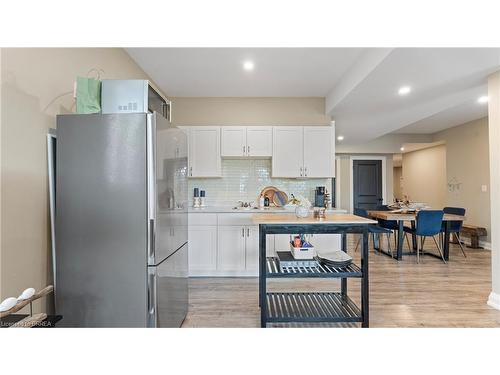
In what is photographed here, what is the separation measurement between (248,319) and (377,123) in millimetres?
4335

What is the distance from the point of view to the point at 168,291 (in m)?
1.95

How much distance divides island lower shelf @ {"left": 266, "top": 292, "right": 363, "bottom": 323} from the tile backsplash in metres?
1.86

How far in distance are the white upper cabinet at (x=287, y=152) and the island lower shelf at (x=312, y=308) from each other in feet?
6.21

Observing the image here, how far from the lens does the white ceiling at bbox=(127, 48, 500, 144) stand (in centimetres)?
249

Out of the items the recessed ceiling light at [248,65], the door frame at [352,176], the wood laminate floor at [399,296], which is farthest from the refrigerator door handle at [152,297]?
the door frame at [352,176]

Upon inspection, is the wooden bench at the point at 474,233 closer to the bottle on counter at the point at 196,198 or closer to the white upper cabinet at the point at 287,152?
the white upper cabinet at the point at 287,152

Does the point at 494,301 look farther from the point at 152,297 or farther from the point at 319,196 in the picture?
the point at 152,297

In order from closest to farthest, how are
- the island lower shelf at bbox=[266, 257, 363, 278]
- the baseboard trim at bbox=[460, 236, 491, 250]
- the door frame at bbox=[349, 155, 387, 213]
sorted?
the island lower shelf at bbox=[266, 257, 363, 278] → the baseboard trim at bbox=[460, 236, 491, 250] → the door frame at bbox=[349, 155, 387, 213]

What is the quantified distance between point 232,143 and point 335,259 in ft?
7.88

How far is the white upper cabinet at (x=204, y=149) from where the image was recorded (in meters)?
3.97

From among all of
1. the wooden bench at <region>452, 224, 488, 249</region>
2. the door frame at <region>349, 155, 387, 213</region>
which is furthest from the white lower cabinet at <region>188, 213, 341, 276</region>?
the door frame at <region>349, 155, 387, 213</region>

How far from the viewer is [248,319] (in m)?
2.36

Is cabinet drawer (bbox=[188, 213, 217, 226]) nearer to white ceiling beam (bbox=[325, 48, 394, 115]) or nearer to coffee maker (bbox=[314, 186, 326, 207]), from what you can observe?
coffee maker (bbox=[314, 186, 326, 207])
